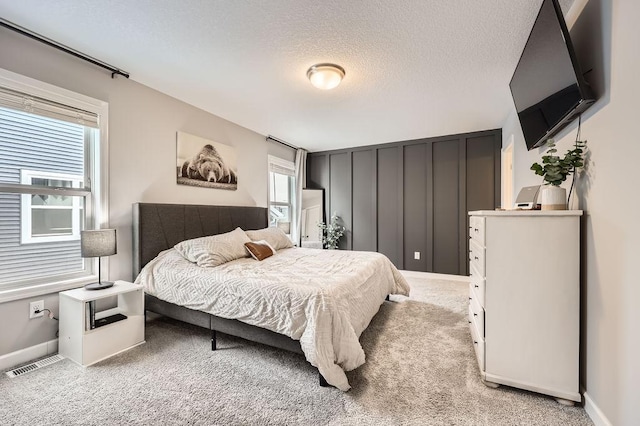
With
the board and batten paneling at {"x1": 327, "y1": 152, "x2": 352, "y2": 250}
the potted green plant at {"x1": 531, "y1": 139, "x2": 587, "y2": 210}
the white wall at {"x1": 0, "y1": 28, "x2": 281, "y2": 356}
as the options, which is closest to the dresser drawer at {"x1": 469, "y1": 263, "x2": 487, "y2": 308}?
the potted green plant at {"x1": 531, "y1": 139, "x2": 587, "y2": 210}

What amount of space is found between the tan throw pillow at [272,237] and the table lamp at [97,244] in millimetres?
1425

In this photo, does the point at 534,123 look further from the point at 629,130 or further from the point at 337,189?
the point at 337,189

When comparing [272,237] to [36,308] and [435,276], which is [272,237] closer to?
[36,308]

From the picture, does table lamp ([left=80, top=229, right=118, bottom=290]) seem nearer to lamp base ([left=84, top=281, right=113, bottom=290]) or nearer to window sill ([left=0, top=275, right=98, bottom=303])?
lamp base ([left=84, top=281, right=113, bottom=290])

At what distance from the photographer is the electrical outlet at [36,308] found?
205 centimetres

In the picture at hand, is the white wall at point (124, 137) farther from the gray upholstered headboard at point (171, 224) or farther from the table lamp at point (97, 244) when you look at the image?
the table lamp at point (97, 244)

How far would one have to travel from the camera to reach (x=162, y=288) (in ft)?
7.84

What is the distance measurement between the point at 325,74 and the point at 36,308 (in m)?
2.97

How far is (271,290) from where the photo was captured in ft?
6.12

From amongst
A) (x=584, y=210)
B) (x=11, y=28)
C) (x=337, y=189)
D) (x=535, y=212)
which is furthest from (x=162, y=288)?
(x=337, y=189)

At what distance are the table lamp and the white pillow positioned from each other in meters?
0.54

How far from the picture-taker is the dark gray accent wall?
4.33 meters

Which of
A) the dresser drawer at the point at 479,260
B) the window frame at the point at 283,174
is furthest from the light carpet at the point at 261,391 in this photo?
the window frame at the point at 283,174

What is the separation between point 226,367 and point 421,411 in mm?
1312
